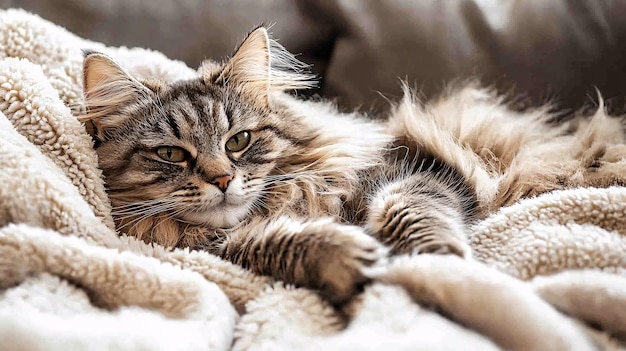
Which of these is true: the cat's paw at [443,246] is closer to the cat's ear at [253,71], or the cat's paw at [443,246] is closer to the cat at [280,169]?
the cat at [280,169]

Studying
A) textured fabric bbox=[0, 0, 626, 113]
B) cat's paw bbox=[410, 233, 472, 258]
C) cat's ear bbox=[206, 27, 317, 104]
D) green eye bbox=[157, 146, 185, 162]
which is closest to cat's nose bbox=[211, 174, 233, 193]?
green eye bbox=[157, 146, 185, 162]

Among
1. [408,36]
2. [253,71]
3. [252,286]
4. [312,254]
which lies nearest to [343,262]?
[312,254]

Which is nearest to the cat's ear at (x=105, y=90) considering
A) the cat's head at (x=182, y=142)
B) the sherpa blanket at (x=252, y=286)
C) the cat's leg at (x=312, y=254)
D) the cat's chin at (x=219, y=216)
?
the cat's head at (x=182, y=142)

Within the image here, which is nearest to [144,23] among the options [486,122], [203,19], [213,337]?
[203,19]

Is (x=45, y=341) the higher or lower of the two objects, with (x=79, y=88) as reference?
lower

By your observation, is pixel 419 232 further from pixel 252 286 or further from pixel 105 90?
pixel 105 90

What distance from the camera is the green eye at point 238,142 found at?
133cm

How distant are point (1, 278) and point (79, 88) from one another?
0.63m

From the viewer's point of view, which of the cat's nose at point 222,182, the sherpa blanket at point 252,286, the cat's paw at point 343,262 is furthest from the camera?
the cat's nose at point 222,182

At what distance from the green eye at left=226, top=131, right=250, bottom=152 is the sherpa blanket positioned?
0.31 meters

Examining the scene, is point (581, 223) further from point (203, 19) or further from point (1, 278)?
point (203, 19)

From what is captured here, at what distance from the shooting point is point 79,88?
137 cm

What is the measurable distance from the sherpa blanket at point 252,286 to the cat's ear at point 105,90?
125mm

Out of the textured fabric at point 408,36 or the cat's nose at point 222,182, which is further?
the textured fabric at point 408,36
